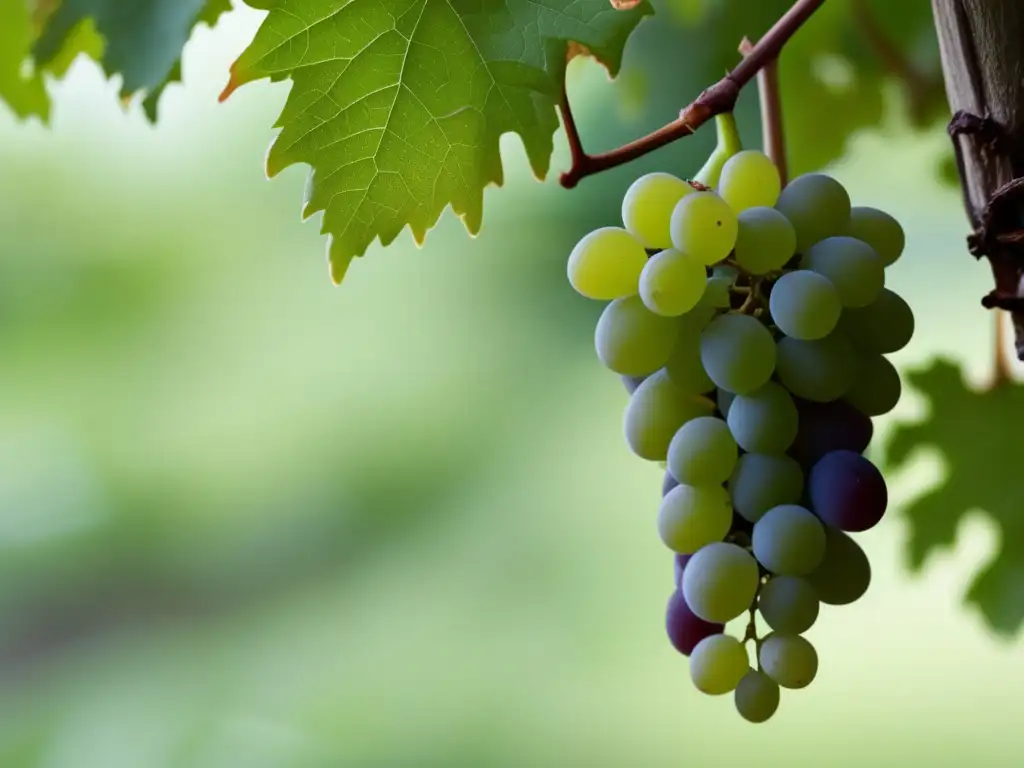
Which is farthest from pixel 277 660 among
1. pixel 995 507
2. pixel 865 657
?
pixel 995 507

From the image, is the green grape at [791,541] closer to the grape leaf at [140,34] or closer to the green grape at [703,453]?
the green grape at [703,453]

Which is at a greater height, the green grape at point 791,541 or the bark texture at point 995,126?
the bark texture at point 995,126

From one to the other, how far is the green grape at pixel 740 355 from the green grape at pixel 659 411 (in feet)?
0.10

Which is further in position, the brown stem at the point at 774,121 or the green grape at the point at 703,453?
the brown stem at the point at 774,121

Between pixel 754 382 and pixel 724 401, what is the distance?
0.12 ft

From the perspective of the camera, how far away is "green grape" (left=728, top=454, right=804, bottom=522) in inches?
15.5

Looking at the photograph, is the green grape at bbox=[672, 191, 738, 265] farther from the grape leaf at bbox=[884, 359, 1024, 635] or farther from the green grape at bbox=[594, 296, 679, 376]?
the grape leaf at bbox=[884, 359, 1024, 635]

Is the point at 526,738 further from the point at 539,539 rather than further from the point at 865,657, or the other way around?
the point at 865,657

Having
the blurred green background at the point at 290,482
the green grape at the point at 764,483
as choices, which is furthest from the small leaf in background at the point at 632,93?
the blurred green background at the point at 290,482

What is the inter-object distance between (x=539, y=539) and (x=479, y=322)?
1.82 ft

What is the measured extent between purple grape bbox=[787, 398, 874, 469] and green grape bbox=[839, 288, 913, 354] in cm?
3

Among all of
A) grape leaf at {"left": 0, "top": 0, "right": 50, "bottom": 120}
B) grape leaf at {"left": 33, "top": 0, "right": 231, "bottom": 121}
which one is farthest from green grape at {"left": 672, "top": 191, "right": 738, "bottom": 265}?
grape leaf at {"left": 0, "top": 0, "right": 50, "bottom": 120}

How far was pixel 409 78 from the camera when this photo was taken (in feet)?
1.49

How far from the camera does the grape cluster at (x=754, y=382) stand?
15.0 inches
